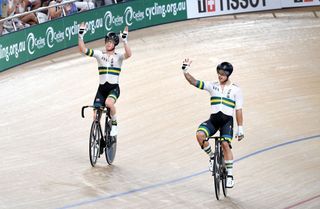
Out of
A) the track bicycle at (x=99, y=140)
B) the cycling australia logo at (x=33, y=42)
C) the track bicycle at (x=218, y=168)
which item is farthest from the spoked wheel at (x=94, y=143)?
the cycling australia logo at (x=33, y=42)

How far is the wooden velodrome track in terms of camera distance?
1080cm

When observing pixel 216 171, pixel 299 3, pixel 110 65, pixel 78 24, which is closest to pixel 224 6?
pixel 299 3

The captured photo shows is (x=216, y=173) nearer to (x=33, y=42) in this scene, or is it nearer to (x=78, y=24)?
(x=33, y=42)

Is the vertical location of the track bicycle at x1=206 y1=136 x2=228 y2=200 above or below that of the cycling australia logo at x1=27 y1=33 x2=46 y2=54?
below

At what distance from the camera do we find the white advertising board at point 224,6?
21531 millimetres

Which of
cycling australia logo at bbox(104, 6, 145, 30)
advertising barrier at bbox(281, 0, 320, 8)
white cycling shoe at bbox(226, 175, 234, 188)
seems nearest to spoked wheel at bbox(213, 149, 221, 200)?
white cycling shoe at bbox(226, 175, 234, 188)

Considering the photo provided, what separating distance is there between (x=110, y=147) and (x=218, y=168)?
1870 millimetres

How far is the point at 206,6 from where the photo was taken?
21.5 meters

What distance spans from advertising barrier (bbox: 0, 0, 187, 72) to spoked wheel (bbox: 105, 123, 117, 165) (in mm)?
5799

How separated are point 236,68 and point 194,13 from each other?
4.66 metres

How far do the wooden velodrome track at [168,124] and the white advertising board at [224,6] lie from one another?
0.63m

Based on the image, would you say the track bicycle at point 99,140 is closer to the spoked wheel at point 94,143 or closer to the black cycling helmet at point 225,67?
the spoked wheel at point 94,143

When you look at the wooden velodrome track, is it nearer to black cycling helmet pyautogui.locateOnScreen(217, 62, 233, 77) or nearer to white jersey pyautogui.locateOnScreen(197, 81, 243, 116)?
white jersey pyautogui.locateOnScreen(197, 81, 243, 116)

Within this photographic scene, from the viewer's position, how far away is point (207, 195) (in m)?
10.8
